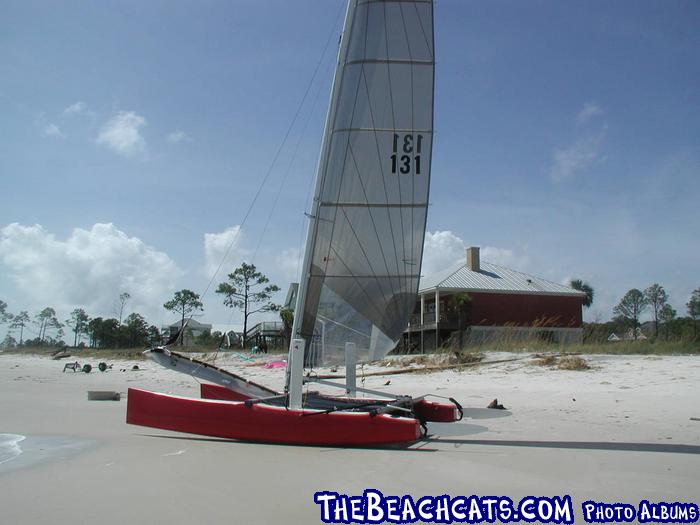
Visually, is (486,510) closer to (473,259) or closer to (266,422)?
(266,422)

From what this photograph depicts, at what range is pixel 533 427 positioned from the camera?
7.83 m

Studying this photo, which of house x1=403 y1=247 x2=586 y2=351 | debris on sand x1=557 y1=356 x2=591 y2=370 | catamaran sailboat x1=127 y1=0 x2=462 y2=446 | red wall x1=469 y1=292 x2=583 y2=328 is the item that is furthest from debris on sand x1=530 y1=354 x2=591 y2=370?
red wall x1=469 y1=292 x2=583 y2=328

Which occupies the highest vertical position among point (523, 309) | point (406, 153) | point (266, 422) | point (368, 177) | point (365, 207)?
point (406, 153)

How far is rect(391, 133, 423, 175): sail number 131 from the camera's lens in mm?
8617

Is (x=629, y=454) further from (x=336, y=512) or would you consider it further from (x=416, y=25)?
(x=416, y=25)

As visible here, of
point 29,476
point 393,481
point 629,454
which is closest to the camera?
point 393,481

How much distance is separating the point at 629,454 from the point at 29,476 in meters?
5.35

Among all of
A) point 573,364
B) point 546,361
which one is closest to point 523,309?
point 546,361

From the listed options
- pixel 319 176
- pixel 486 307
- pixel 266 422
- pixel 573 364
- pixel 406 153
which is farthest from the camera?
pixel 486 307

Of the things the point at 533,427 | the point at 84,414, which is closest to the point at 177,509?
the point at 533,427

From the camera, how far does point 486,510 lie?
4133mm

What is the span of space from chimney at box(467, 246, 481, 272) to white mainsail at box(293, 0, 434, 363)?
25.5 m

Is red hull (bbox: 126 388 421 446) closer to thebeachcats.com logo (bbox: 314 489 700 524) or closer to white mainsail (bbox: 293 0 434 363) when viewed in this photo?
white mainsail (bbox: 293 0 434 363)

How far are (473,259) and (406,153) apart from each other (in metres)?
26.1
